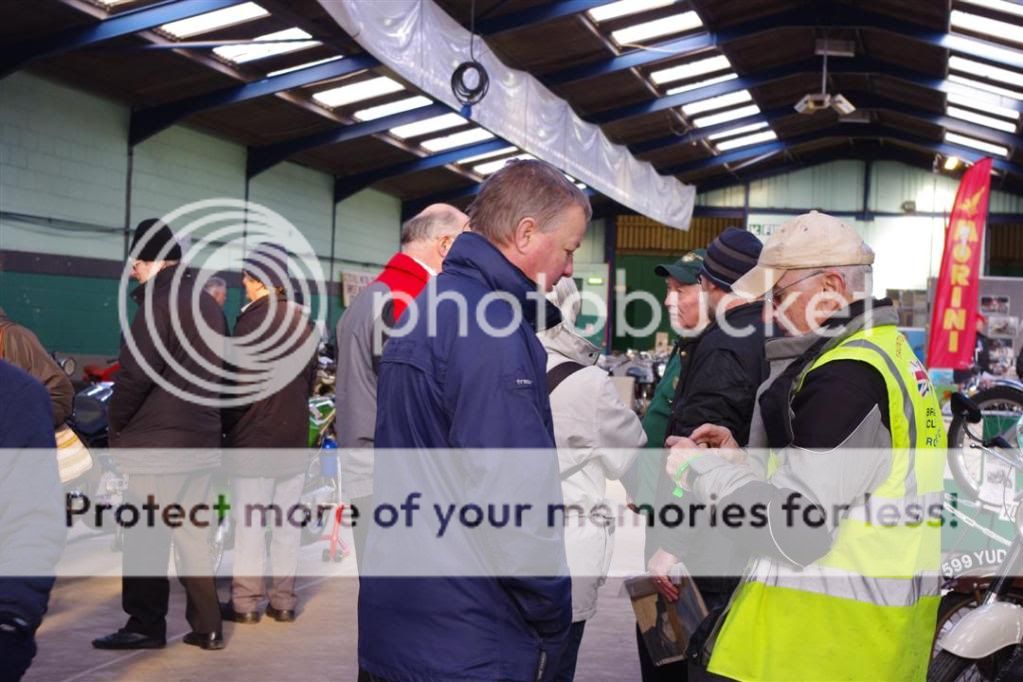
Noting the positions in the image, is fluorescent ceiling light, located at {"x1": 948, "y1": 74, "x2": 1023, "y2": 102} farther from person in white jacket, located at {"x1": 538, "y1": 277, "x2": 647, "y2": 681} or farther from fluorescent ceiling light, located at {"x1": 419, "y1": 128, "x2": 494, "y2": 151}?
person in white jacket, located at {"x1": 538, "y1": 277, "x2": 647, "y2": 681}

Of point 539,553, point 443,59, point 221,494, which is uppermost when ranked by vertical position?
point 443,59

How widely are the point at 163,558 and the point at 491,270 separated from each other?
3.83m

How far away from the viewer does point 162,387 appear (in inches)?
228

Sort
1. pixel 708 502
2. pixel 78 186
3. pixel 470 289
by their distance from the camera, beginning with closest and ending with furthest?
1. pixel 470 289
2. pixel 708 502
3. pixel 78 186

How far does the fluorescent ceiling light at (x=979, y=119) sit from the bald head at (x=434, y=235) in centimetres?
2143

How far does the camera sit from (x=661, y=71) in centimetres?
2034

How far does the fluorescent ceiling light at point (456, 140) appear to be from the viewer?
20156 mm

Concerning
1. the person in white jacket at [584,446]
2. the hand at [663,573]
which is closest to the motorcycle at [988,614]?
the hand at [663,573]

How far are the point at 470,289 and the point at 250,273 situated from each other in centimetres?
433

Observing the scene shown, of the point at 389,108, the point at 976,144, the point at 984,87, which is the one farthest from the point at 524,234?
the point at 976,144

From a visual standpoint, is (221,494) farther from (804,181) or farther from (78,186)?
(804,181)

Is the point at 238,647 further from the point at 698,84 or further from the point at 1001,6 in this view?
the point at 698,84

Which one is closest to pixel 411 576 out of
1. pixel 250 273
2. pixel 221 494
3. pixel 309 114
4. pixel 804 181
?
pixel 250 273

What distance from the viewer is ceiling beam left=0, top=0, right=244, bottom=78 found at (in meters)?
11.9
